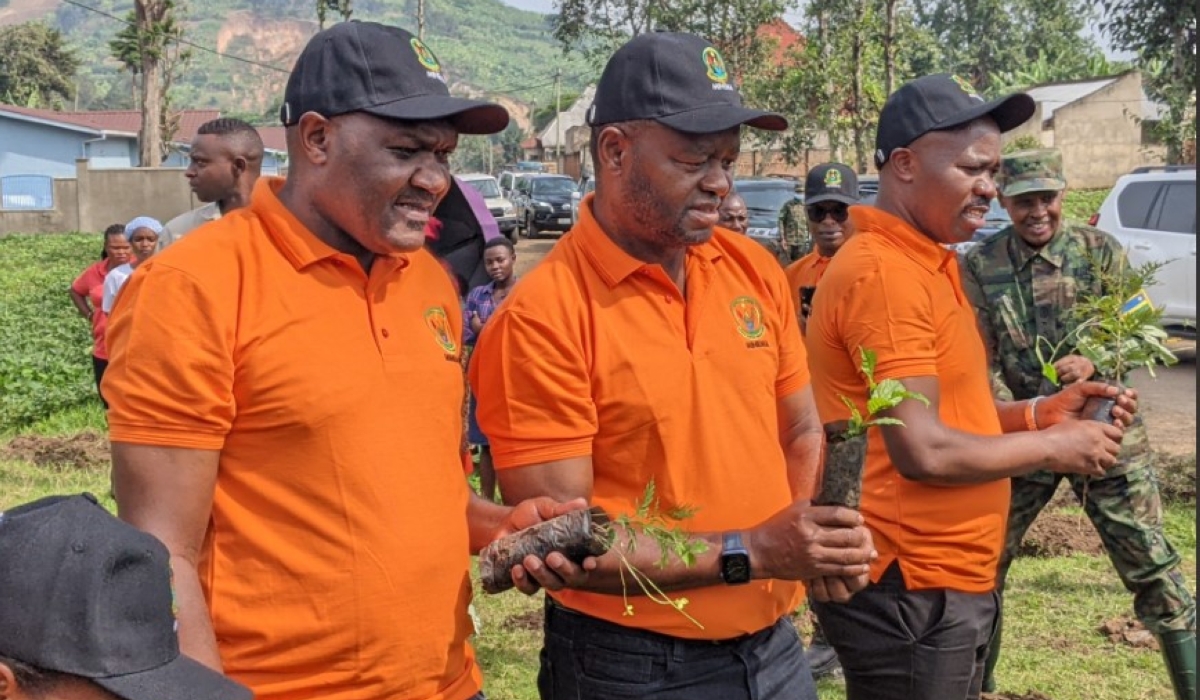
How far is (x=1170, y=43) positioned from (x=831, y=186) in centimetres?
2447

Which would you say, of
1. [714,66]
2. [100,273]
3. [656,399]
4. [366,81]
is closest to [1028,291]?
[714,66]

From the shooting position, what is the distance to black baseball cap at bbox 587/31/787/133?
9.53 feet

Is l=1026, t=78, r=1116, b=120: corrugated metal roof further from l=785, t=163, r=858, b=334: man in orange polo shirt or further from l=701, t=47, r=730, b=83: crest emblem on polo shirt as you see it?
l=701, t=47, r=730, b=83: crest emblem on polo shirt

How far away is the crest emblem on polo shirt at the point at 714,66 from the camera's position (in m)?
3.00

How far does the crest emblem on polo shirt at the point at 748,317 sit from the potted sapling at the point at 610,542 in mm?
435

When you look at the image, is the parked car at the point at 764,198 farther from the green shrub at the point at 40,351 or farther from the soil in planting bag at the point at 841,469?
the soil in planting bag at the point at 841,469

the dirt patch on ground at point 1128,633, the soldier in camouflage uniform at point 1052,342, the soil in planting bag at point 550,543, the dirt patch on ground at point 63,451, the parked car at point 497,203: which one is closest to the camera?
the soil in planting bag at point 550,543

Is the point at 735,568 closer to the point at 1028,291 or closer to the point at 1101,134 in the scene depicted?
the point at 1028,291

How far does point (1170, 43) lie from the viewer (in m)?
29.0

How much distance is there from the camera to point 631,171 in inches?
117

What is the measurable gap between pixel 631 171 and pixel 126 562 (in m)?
1.41

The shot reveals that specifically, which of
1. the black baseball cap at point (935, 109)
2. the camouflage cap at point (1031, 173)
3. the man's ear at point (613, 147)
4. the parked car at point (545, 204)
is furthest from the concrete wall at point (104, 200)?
the man's ear at point (613, 147)

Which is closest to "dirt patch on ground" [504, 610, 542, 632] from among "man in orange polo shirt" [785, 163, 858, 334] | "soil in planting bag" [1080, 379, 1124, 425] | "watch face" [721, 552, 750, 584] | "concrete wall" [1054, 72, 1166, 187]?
"man in orange polo shirt" [785, 163, 858, 334]

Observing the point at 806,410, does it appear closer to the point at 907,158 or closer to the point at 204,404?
the point at 907,158
